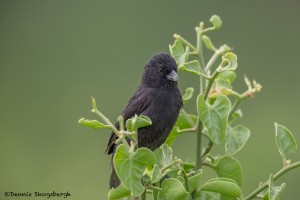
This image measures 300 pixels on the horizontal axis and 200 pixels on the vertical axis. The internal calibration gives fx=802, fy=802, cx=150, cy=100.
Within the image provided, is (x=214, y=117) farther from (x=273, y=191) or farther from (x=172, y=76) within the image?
(x=172, y=76)

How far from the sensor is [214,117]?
9.64 ft

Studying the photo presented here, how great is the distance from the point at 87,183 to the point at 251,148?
1.76m

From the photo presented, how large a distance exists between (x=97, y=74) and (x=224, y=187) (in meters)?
5.17

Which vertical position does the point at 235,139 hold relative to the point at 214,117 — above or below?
below

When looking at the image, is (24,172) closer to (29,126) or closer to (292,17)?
(29,126)

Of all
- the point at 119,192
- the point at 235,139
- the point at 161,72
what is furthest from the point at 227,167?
the point at 161,72

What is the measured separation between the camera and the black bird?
157 inches

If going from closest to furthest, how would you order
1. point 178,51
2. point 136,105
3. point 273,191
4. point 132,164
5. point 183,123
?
point 132,164 → point 273,191 → point 178,51 → point 183,123 → point 136,105

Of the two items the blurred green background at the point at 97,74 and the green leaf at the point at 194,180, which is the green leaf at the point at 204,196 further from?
the blurred green background at the point at 97,74

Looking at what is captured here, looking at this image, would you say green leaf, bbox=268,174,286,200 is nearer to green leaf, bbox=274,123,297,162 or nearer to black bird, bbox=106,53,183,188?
green leaf, bbox=274,123,297,162

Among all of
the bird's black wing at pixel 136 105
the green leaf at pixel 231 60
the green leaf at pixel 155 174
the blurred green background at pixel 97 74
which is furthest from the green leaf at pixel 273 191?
the blurred green background at pixel 97 74

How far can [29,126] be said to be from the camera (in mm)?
7582

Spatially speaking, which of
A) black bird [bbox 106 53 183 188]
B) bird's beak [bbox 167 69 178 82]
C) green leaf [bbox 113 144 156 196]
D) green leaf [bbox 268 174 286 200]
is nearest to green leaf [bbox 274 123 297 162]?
green leaf [bbox 268 174 286 200]

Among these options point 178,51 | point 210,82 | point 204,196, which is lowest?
point 204,196
